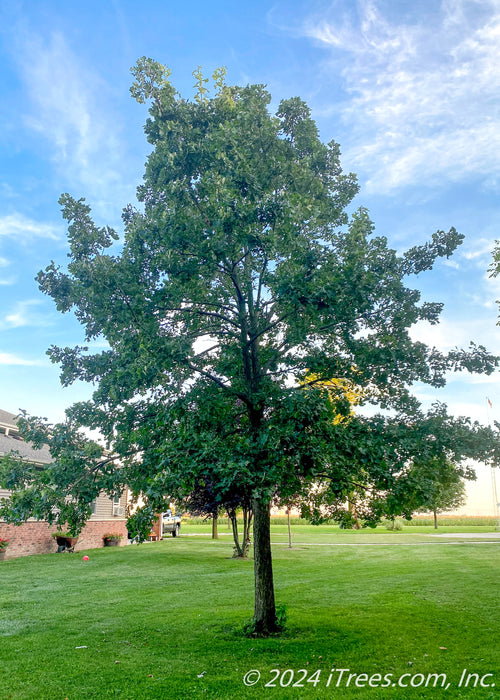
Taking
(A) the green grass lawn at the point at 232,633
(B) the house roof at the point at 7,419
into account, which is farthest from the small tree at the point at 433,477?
(B) the house roof at the point at 7,419

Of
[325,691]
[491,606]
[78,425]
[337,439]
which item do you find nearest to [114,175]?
[78,425]

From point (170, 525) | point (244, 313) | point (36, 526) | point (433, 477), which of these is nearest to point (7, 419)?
point (36, 526)

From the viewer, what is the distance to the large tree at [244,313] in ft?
25.0

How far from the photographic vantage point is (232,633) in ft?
29.3

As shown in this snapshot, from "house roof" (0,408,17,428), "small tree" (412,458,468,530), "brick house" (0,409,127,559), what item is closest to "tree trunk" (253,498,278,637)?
"small tree" (412,458,468,530)

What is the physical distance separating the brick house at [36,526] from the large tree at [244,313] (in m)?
11.9

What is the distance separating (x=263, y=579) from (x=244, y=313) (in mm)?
5263

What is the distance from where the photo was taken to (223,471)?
6898mm

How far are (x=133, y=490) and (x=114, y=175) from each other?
10.2 m

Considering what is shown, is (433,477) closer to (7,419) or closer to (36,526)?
(36,526)

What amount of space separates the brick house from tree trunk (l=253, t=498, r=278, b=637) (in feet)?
37.3

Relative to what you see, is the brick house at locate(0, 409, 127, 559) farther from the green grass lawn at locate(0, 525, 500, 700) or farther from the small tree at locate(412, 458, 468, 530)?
the small tree at locate(412, 458, 468, 530)

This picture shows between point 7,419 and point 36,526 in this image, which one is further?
point 7,419

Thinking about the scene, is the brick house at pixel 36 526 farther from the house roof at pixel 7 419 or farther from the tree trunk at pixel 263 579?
the tree trunk at pixel 263 579
